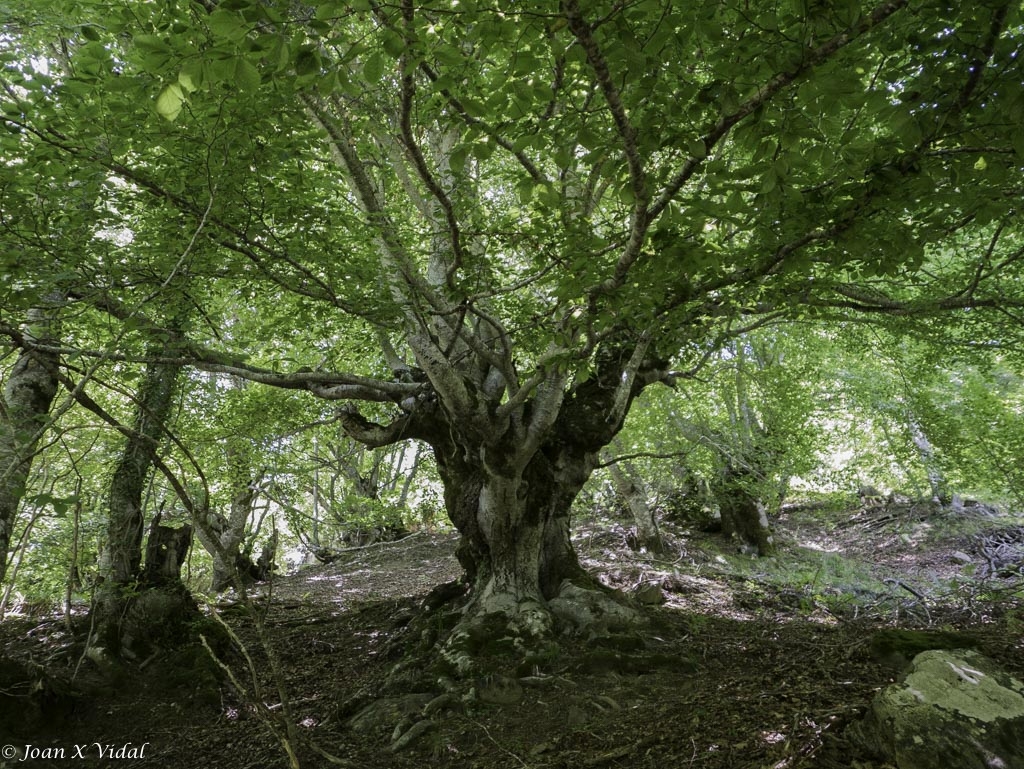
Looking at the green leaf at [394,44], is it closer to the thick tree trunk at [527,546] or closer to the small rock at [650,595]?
the thick tree trunk at [527,546]

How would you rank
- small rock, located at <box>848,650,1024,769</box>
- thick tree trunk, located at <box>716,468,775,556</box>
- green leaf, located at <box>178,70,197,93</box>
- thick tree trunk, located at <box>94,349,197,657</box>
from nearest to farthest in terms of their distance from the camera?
green leaf, located at <box>178,70,197,93</box> < small rock, located at <box>848,650,1024,769</box> < thick tree trunk, located at <box>94,349,197,657</box> < thick tree trunk, located at <box>716,468,775,556</box>

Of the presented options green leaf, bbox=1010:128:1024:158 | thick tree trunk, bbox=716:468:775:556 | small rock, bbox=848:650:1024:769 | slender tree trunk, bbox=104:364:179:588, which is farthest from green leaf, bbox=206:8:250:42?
thick tree trunk, bbox=716:468:775:556

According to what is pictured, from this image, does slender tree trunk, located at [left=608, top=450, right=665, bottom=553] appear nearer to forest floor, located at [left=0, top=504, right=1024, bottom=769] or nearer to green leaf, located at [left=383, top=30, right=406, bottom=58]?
forest floor, located at [left=0, top=504, right=1024, bottom=769]

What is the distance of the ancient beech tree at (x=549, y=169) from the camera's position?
7.84ft

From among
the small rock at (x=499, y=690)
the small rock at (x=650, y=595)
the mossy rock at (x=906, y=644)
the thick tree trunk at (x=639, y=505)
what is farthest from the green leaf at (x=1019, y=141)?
the thick tree trunk at (x=639, y=505)

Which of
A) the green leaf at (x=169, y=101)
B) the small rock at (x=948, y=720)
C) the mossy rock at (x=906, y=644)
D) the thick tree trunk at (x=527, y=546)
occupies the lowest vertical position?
the mossy rock at (x=906, y=644)

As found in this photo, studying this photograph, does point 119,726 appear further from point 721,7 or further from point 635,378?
point 721,7

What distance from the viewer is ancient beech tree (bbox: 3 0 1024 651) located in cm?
239

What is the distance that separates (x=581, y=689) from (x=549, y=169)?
6055 mm

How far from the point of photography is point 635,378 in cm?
761

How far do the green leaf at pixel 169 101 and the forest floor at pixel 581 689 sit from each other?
305cm

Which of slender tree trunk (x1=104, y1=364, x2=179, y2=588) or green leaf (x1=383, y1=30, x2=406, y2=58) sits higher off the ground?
green leaf (x1=383, y1=30, x2=406, y2=58)

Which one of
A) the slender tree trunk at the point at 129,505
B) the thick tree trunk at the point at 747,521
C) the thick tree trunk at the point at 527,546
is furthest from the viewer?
the thick tree trunk at the point at 747,521

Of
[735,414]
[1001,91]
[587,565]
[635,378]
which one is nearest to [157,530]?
[635,378]
